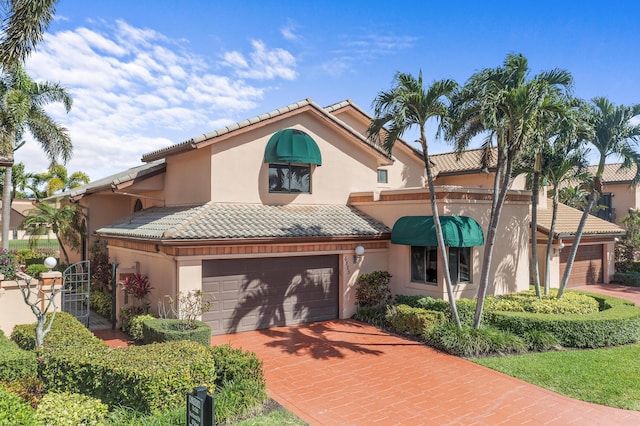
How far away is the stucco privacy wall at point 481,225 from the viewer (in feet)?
58.4

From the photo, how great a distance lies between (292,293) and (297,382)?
6.05 meters

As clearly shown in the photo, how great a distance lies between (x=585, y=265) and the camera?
91.8 feet

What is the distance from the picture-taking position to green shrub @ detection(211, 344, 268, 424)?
8789mm

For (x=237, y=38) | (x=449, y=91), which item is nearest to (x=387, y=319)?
(x=449, y=91)

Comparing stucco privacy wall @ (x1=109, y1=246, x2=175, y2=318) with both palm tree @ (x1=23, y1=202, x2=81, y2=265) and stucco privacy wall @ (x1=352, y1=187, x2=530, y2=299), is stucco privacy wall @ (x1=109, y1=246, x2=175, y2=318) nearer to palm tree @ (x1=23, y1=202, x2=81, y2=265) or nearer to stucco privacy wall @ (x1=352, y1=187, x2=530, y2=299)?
stucco privacy wall @ (x1=352, y1=187, x2=530, y2=299)

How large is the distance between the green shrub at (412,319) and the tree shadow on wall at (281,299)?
293cm

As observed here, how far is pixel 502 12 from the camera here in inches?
638

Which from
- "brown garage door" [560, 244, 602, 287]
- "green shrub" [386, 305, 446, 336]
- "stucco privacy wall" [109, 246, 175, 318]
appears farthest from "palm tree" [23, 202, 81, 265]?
"brown garage door" [560, 244, 602, 287]

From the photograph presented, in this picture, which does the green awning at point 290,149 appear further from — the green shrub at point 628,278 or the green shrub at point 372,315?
the green shrub at point 628,278

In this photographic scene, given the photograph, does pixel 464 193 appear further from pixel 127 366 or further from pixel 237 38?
pixel 127 366

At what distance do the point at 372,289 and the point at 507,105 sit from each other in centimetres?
923

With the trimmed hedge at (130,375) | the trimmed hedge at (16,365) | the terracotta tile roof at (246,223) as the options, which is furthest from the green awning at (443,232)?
the trimmed hedge at (16,365)

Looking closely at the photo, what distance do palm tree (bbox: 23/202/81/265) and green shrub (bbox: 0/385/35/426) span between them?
2179 centimetres

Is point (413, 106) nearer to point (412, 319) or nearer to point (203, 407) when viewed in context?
point (412, 319)
